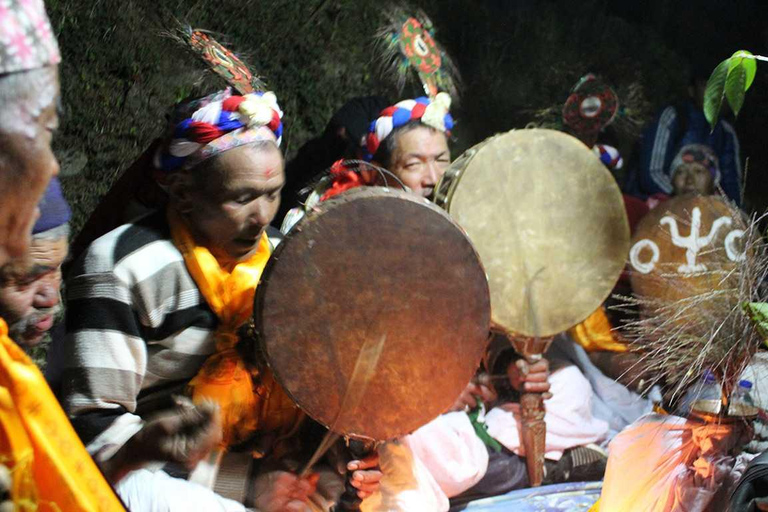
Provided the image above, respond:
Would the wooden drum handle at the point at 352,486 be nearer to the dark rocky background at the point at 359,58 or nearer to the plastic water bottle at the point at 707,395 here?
the plastic water bottle at the point at 707,395

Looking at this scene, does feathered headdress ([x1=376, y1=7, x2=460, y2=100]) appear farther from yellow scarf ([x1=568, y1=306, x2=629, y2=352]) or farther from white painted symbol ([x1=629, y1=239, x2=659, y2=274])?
yellow scarf ([x1=568, y1=306, x2=629, y2=352])

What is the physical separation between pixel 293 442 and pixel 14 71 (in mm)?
1541

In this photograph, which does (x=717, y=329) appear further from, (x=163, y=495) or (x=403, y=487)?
(x=163, y=495)

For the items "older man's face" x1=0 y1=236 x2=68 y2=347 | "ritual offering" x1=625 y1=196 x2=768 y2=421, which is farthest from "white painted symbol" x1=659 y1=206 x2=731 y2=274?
"older man's face" x1=0 y1=236 x2=68 y2=347

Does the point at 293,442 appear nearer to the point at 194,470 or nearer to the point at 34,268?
the point at 194,470

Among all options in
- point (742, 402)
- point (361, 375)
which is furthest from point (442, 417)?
point (742, 402)

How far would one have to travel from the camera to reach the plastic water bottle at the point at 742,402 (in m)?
2.48

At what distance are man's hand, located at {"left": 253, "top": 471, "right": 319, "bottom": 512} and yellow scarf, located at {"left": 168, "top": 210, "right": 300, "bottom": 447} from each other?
0.50 ft

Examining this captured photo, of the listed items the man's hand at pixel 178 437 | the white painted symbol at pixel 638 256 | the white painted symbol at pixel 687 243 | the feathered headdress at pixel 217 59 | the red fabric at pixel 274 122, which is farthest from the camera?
the white painted symbol at pixel 638 256

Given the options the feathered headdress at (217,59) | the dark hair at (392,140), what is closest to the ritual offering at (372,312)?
the feathered headdress at (217,59)

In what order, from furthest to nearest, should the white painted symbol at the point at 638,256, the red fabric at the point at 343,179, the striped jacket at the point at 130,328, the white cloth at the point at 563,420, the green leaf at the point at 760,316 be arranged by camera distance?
the white painted symbol at the point at 638,256 → the white cloth at the point at 563,420 → the red fabric at the point at 343,179 → the green leaf at the point at 760,316 → the striped jacket at the point at 130,328

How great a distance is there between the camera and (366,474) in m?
2.62

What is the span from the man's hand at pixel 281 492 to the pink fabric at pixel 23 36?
4.75ft

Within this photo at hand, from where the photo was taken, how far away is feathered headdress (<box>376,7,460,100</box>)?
11.9ft
